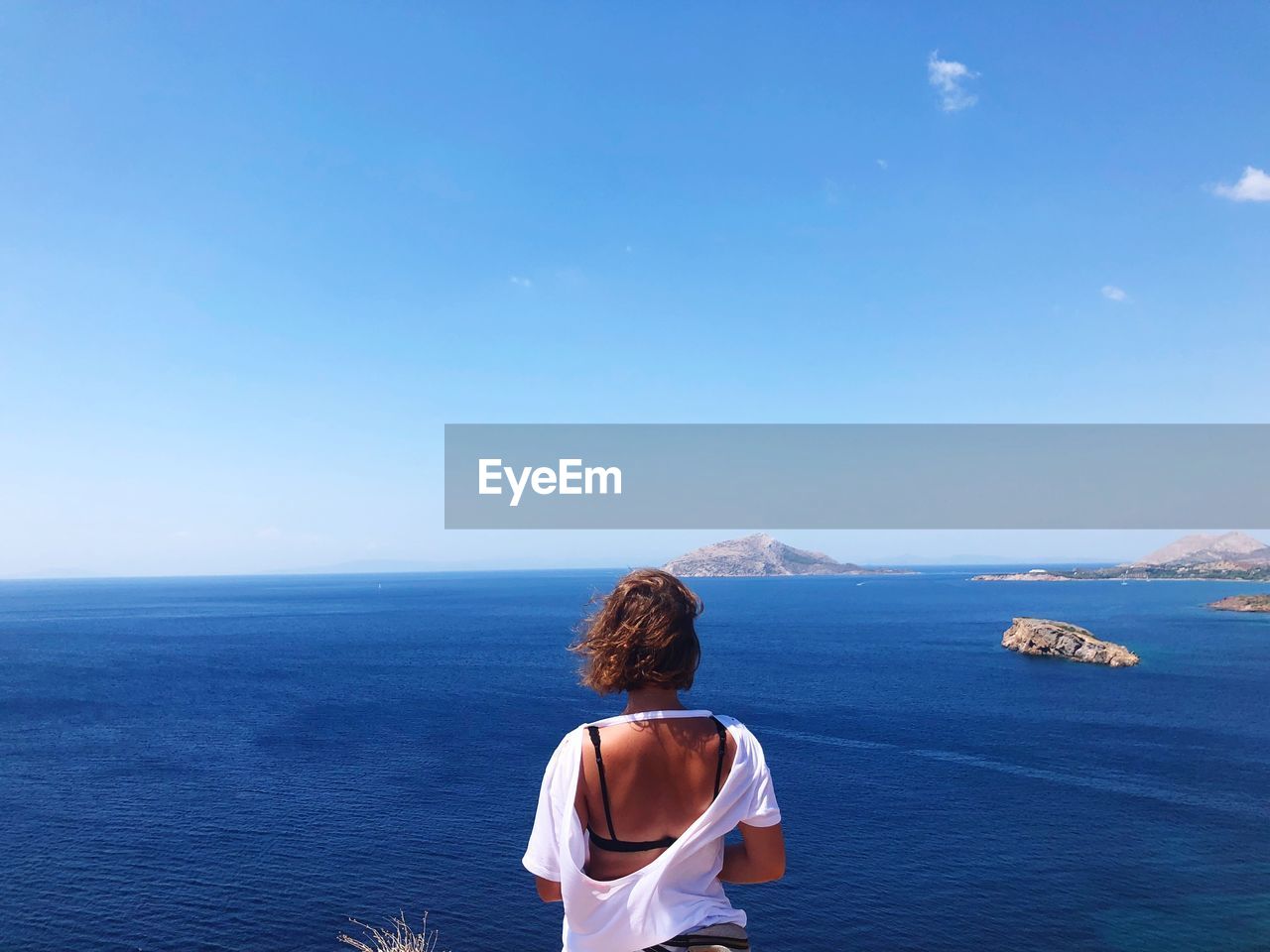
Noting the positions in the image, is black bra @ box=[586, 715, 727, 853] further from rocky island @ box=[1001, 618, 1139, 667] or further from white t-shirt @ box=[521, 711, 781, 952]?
rocky island @ box=[1001, 618, 1139, 667]

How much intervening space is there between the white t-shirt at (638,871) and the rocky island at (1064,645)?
97021mm

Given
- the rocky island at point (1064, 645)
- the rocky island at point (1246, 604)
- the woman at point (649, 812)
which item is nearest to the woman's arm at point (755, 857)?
the woman at point (649, 812)

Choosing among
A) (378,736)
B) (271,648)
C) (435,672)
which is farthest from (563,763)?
(271,648)

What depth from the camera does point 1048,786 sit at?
44.1 meters

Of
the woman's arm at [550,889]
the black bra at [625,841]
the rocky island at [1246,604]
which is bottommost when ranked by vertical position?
the rocky island at [1246,604]

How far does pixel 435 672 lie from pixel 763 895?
170ft

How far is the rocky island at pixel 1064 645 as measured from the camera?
84.1 m

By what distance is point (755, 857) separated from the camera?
8.82 feet

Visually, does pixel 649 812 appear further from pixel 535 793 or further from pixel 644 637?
pixel 535 793

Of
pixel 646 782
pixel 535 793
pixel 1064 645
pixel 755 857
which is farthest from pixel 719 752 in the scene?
pixel 1064 645

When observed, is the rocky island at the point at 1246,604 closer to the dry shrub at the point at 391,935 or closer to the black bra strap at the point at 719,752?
the dry shrub at the point at 391,935

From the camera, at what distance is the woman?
243 centimetres

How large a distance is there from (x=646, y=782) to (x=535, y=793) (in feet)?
144

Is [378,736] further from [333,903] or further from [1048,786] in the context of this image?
[1048,786]
